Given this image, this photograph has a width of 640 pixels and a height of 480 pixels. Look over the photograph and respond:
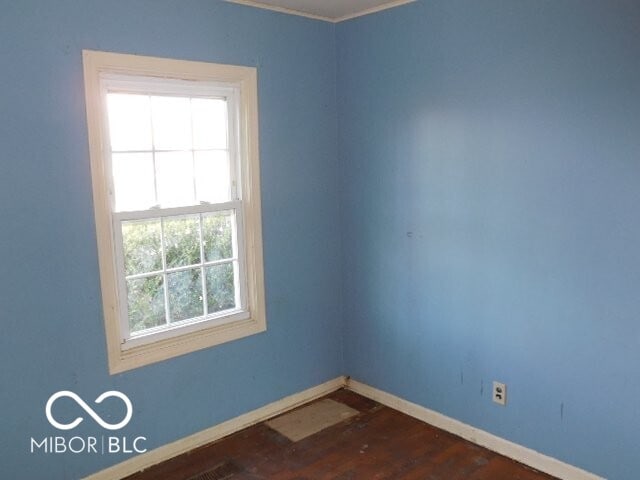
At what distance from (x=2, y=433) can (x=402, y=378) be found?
2.13m

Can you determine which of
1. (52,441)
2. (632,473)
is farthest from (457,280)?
(52,441)

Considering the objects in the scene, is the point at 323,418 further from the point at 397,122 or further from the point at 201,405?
the point at 397,122

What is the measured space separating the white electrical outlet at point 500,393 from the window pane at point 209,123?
1.96m

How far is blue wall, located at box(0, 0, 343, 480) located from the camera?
2297 mm

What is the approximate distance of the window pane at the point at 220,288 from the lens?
9.96 feet

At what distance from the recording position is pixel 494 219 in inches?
107

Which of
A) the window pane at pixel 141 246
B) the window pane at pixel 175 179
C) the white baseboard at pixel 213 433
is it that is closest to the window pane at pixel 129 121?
the window pane at pixel 175 179

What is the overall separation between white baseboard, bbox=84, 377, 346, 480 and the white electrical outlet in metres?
1.16

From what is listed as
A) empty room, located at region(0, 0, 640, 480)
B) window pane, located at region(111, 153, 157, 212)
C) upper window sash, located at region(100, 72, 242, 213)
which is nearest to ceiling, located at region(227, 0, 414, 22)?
empty room, located at region(0, 0, 640, 480)

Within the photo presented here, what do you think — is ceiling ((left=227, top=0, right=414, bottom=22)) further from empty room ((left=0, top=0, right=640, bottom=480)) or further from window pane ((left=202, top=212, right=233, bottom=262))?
window pane ((left=202, top=212, right=233, bottom=262))

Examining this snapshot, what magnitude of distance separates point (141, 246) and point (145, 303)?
30cm

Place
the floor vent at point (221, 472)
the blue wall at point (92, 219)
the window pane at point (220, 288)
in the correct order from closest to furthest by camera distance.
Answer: the blue wall at point (92, 219) → the floor vent at point (221, 472) → the window pane at point (220, 288)

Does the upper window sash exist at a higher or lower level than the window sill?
higher

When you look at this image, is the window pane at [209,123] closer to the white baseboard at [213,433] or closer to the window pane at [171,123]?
the window pane at [171,123]
